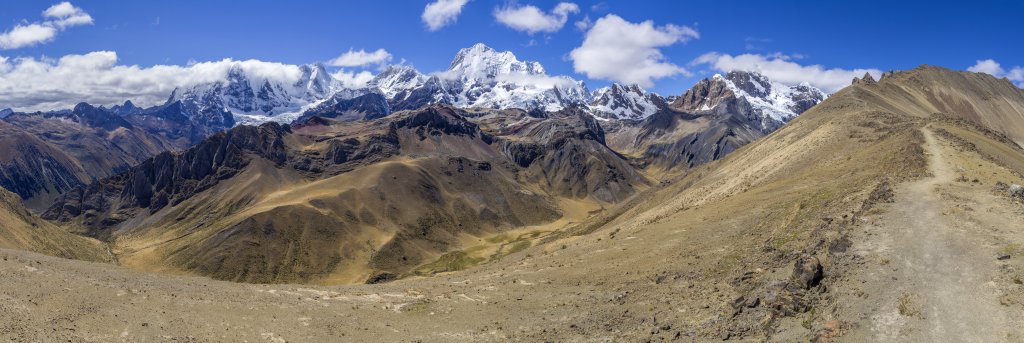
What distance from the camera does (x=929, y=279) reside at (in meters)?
26.7

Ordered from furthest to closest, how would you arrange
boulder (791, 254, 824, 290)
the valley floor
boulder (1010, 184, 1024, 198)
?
boulder (1010, 184, 1024, 198) < boulder (791, 254, 824, 290) < the valley floor

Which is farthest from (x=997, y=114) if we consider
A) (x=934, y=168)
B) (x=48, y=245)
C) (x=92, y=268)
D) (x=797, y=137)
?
(x=48, y=245)

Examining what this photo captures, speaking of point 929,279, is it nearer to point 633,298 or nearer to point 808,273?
point 808,273

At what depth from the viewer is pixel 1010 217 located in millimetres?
32719

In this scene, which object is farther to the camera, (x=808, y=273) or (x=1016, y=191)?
(x=1016, y=191)

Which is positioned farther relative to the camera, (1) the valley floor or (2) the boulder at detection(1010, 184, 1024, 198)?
(2) the boulder at detection(1010, 184, 1024, 198)

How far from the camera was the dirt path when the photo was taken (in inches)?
884

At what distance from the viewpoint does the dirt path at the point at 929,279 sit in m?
22.5

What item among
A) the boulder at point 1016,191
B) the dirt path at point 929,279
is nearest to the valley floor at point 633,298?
the dirt path at point 929,279

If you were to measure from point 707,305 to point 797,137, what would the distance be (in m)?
75.5

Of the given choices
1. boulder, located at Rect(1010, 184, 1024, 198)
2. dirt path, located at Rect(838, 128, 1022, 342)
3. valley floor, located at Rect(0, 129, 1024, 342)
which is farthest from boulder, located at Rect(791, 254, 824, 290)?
boulder, located at Rect(1010, 184, 1024, 198)

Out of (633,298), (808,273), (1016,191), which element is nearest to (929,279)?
(808,273)

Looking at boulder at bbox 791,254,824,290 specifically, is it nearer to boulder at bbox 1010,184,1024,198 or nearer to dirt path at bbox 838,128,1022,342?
dirt path at bbox 838,128,1022,342

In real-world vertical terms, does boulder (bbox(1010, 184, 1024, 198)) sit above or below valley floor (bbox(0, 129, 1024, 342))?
above
